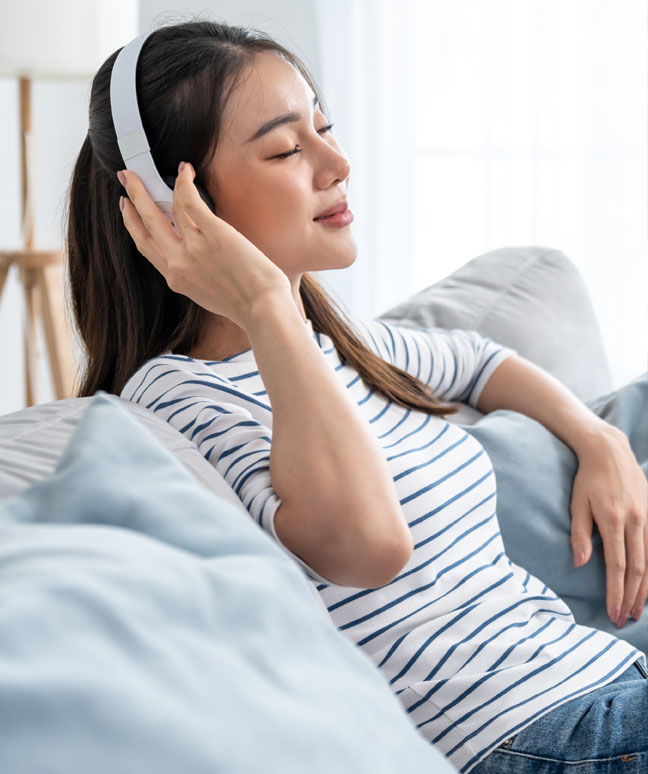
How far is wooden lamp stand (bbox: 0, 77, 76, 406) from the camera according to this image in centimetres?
240

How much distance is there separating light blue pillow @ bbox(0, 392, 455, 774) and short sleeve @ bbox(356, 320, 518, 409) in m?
0.85

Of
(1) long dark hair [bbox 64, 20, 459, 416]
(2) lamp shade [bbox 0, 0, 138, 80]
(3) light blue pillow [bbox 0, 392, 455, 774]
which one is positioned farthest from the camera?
(2) lamp shade [bbox 0, 0, 138, 80]

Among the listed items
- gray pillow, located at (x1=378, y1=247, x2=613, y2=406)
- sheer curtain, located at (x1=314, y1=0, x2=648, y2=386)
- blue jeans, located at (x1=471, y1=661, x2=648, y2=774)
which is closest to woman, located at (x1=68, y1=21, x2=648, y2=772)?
blue jeans, located at (x1=471, y1=661, x2=648, y2=774)

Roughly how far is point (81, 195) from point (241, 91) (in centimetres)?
28

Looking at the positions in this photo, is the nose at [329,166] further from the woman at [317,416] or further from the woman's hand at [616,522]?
the woman's hand at [616,522]

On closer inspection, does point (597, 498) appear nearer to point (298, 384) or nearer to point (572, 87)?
point (298, 384)

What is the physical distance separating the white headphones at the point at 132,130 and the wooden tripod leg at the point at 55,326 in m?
1.35

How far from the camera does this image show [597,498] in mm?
1239

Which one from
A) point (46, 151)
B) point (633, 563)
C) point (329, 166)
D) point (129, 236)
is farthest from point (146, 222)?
point (46, 151)

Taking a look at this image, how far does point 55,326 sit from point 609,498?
165 centimetres

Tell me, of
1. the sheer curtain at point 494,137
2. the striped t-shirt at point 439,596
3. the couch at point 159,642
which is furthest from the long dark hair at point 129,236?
the sheer curtain at point 494,137

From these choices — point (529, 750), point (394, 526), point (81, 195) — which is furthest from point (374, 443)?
point (81, 195)

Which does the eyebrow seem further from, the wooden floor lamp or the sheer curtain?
the sheer curtain

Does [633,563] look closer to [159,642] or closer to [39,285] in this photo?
[159,642]
